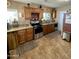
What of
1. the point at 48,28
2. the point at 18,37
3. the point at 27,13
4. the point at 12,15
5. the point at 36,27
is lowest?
the point at 18,37

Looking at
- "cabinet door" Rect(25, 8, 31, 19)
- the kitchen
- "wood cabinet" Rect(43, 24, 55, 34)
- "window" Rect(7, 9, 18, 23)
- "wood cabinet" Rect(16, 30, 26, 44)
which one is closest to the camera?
the kitchen

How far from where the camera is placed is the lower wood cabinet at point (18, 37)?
13.6 feet

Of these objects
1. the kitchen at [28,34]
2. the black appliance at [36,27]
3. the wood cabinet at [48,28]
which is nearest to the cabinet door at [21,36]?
the kitchen at [28,34]

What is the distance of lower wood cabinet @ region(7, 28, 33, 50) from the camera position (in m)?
4.13

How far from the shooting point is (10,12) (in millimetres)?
5203

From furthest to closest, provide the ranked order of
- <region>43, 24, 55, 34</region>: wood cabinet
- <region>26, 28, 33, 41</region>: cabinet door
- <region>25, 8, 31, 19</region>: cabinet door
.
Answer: <region>43, 24, 55, 34</region>: wood cabinet, <region>25, 8, 31, 19</region>: cabinet door, <region>26, 28, 33, 41</region>: cabinet door

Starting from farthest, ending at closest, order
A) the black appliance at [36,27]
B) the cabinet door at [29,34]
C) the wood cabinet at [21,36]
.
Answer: the black appliance at [36,27] → the cabinet door at [29,34] → the wood cabinet at [21,36]

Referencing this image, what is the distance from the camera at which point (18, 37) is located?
488cm

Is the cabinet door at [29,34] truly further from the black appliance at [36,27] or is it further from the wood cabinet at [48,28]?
the wood cabinet at [48,28]

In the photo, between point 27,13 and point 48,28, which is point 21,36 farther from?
point 48,28

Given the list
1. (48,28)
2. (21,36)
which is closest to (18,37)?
(21,36)

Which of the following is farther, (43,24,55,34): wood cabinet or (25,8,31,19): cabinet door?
(43,24,55,34): wood cabinet

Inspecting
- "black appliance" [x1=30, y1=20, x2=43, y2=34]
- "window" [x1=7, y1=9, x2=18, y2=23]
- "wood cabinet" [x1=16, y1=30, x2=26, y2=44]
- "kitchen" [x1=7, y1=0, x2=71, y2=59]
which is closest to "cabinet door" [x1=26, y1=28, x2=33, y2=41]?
"kitchen" [x1=7, y1=0, x2=71, y2=59]

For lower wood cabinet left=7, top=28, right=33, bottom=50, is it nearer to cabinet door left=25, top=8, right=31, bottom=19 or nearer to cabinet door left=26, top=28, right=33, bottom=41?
cabinet door left=26, top=28, right=33, bottom=41
